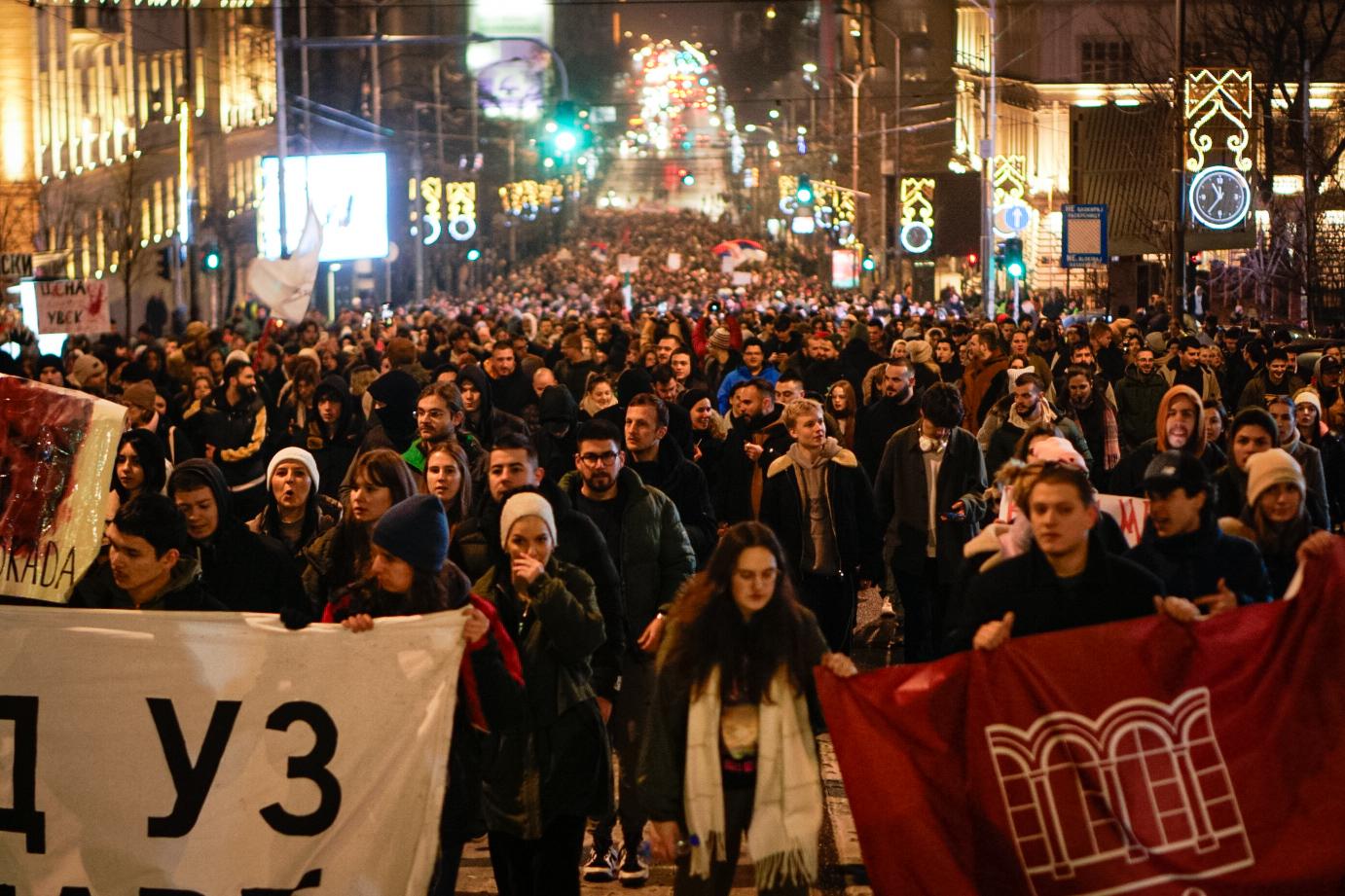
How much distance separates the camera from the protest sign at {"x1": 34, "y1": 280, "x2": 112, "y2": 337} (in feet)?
72.1

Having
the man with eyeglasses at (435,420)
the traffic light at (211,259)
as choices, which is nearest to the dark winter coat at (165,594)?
the man with eyeglasses at (435,420)

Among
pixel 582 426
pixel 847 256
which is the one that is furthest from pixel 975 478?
pixel 847 256

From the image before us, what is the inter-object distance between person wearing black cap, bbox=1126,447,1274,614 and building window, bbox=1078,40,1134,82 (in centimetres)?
7883

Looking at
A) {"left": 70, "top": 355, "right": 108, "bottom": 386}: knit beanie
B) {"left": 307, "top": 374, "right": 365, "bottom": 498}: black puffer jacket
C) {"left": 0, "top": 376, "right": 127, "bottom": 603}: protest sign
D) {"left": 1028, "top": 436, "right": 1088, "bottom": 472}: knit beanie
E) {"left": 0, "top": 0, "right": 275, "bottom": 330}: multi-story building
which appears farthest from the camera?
{"left": 0, "top": 0, "right": 275, "bottom": 330}: multi-story building

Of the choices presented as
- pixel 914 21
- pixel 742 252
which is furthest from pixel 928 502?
pixel 742 252

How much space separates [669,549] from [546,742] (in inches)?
69.2

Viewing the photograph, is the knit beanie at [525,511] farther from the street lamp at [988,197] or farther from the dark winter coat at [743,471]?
the street lamp at [988,197]

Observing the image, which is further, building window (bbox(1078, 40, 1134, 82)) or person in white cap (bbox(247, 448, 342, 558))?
building window (bbox(1078, 40, 1134, 82))

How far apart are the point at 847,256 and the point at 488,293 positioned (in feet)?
53.0

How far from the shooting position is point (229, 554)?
23.4 feet

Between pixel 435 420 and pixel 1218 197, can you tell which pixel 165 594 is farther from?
pixel 1218 197

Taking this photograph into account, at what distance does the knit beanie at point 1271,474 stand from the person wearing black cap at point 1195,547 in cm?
63

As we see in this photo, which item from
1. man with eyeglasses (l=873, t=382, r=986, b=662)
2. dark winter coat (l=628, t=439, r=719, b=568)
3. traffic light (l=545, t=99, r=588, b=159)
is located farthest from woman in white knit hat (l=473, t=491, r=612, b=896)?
traffic light (l=545, t=99, r=588, b=159)

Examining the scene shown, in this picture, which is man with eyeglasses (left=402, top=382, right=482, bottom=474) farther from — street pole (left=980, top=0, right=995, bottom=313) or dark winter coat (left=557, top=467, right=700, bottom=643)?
street pole (left=980, top=0, right=995, bottom=313)
